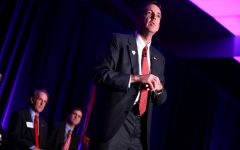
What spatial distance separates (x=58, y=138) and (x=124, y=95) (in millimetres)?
2938

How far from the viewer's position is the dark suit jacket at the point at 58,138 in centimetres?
416

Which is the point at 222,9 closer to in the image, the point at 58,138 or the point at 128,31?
the point at 128,31

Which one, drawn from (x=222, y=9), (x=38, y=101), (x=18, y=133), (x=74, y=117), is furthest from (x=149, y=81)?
(x=222, y=9)

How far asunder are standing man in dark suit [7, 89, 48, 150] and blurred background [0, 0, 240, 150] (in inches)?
15.1

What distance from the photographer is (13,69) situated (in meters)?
4.16

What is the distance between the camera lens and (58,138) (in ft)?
13.8

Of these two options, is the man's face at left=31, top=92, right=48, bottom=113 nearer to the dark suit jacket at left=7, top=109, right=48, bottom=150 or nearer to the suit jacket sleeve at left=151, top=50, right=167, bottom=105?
the dark suit jacket at left=7, top=109, right=48, bottom=150

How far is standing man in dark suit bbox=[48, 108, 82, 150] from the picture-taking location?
4.18 meters

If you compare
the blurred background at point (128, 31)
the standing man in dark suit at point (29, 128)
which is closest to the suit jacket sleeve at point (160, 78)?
the standing man in dark suit at point (29, 128)

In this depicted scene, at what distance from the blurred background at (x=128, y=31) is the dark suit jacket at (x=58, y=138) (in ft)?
1.53

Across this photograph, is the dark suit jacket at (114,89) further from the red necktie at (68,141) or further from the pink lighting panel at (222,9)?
the pink lighting panel at (222,9)

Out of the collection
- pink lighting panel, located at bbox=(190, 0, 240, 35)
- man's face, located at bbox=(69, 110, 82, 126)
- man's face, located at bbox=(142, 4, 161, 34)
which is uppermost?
pink lighting panel, located at bbox=(190, 0, 240, 35)

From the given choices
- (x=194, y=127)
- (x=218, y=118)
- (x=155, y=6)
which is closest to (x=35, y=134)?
(x=155, y=6)

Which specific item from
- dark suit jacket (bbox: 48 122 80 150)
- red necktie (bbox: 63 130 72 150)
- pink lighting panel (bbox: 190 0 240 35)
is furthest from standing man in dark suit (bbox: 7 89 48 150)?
pink lighting panel (bbox: 190 0 240 35)
